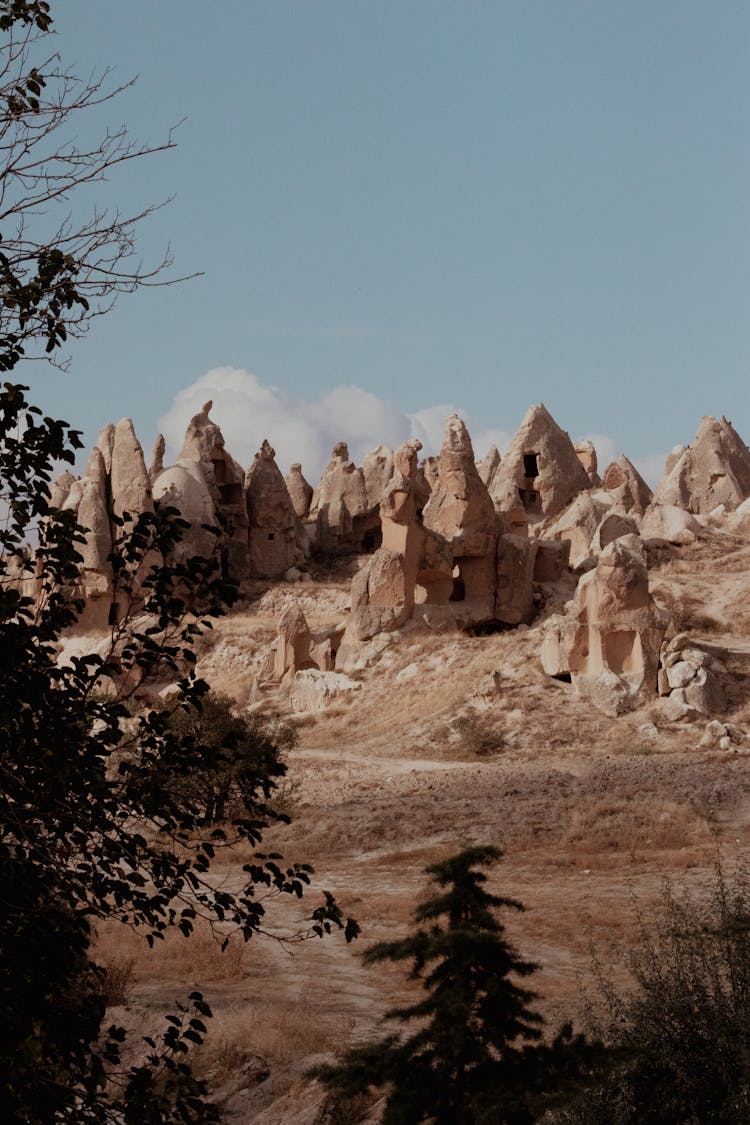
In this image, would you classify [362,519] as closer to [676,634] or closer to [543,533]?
[543,533]

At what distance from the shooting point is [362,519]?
40.5m

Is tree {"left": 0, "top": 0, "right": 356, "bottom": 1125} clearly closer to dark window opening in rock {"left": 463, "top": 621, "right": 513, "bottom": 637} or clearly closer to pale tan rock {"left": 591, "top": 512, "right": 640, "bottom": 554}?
dark window opening in rock {"left": 463, "top": 621, "right": 513, "bottom": 637}

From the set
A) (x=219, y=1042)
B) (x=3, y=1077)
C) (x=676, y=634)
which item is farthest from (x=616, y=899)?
(x=676, y=634)

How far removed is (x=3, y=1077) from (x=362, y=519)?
37.2m

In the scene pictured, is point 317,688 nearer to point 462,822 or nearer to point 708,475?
point 462,822

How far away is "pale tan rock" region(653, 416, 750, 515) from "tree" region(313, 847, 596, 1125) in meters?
34.2

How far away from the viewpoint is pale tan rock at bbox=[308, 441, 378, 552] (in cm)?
3966

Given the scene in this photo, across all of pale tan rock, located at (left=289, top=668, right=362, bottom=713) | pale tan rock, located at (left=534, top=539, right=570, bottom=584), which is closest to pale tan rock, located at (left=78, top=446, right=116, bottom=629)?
pale tan rock, located at (left=289, top=668, right=362, bottom=713)

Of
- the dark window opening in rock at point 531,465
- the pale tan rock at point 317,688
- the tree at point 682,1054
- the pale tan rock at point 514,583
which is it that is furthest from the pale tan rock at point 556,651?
the dark window opening in rock at point 531,465

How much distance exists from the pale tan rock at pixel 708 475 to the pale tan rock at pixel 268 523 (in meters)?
11.4

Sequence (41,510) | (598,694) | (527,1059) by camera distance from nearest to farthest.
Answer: (41,510) → (527,1059) → (598,694)

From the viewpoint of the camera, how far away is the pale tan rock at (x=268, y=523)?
3619 cm

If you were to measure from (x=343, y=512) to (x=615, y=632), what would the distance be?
19.8m

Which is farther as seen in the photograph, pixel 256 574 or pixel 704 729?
pixel 256 574
